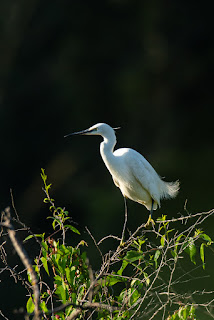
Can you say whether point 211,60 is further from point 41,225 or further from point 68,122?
point 41,225

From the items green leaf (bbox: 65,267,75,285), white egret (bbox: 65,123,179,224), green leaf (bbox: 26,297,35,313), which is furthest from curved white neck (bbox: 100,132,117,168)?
green leaf (bbox: 26,297,35,313)

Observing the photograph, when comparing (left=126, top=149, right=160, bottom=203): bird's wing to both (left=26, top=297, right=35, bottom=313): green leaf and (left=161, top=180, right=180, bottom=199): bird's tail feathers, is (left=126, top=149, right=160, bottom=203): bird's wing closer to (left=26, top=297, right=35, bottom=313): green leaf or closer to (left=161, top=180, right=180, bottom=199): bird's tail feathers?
(left=161, top=180, right=180, bottom=199): bird's tail feathers

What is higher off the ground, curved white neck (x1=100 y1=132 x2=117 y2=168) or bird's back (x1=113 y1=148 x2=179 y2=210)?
curved white neck (x1=100 y1=132 x2=117 y2=168)

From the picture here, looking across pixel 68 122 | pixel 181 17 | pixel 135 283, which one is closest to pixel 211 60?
pixel 181 17

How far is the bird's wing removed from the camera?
235 cm

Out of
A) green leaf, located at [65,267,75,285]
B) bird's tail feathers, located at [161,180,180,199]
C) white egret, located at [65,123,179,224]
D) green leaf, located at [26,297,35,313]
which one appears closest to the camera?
green leaf, located at [26,297,35,313]

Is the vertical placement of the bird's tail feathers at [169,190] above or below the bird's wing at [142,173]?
below

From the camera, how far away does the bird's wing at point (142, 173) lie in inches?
92.6

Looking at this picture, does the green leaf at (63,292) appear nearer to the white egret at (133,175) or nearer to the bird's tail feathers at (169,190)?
the white egret at (133,175)

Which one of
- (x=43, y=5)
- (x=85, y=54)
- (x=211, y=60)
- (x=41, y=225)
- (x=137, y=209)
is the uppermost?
(x=43, y=5)

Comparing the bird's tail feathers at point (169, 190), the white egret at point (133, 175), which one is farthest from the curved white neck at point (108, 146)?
the bird's tail feathers at point (169, 190)

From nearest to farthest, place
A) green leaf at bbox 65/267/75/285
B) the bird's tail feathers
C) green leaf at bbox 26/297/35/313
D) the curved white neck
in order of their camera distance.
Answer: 1. green leaf at bbox 26/297/35/313
2. green leaf at bbox 65/267/75/285
3. the curved white neck
4. the bird's tail feathers

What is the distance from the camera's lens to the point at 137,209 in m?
6.57

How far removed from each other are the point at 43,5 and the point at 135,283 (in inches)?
200
